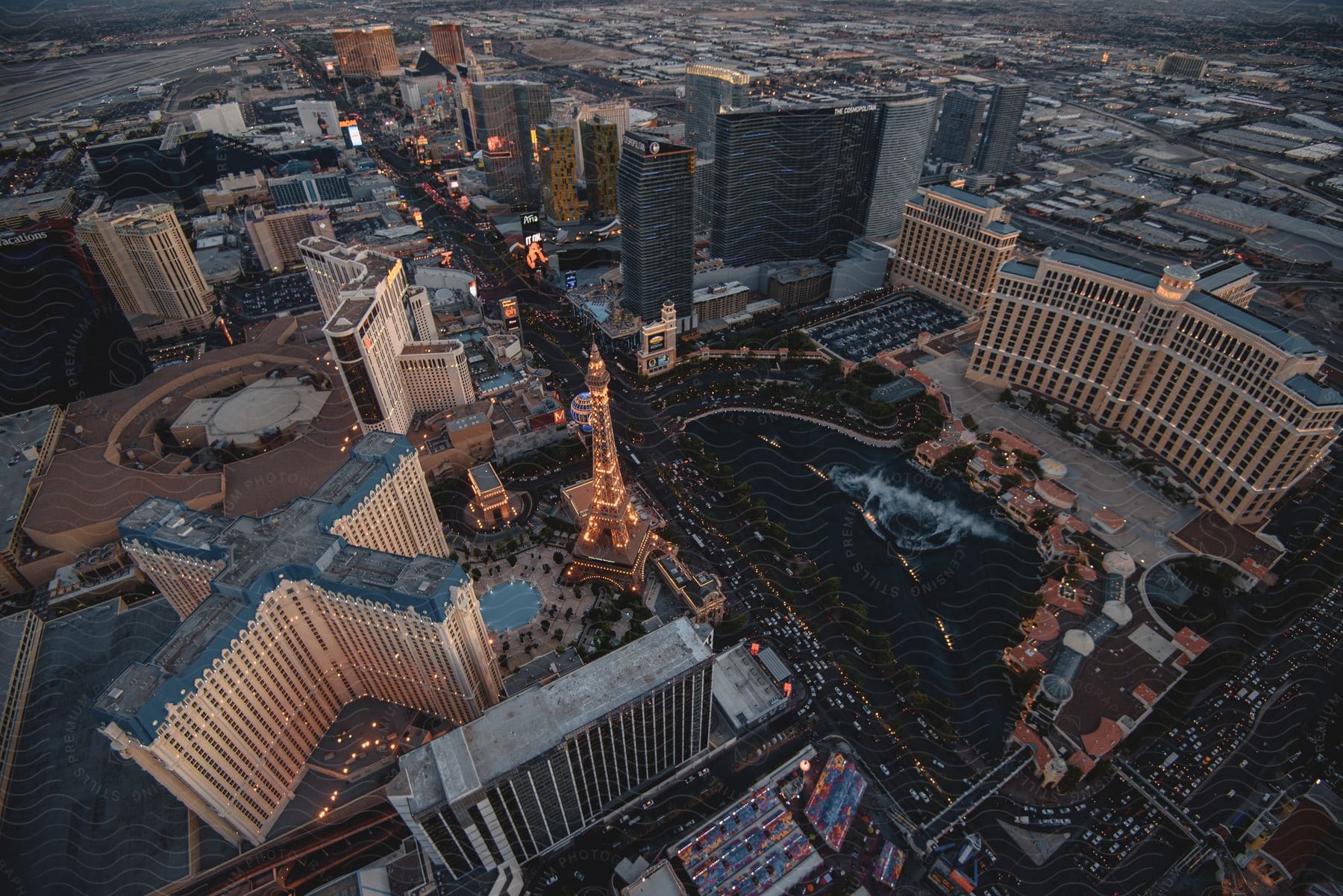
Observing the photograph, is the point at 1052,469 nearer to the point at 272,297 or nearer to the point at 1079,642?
the point at 1079,642

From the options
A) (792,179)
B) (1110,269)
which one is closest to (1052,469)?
(1110,269)

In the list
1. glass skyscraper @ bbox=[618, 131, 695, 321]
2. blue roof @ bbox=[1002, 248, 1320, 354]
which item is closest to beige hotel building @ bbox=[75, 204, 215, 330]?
glass skyscraper @ bbox=[618, 131, 695, 321]

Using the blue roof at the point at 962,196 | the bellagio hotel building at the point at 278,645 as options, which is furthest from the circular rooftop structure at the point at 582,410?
the blue roof at the point at 962,196

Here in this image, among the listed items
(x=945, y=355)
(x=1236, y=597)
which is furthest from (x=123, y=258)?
(x=1236, y=597)

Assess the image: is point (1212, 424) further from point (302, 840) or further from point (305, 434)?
point (305, 434)

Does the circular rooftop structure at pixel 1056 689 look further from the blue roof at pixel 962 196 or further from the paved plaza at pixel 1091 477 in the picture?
the blue roof at pixel 962 196
